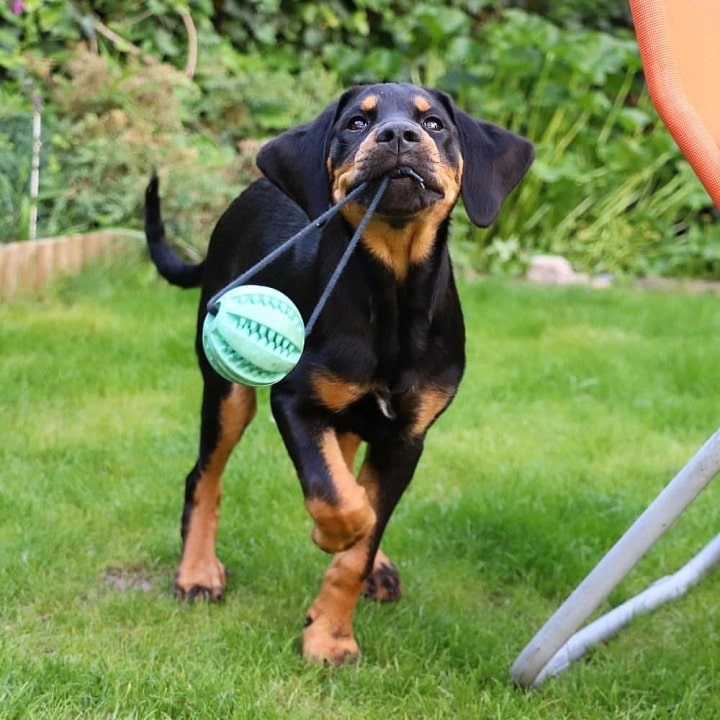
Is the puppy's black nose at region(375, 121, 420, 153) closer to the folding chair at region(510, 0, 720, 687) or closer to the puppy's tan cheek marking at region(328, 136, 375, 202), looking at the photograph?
the puppy's tan cheek marking at region(328, 136, 375, 202)

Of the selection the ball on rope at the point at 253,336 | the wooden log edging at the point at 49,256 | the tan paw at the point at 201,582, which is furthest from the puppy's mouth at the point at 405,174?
the wooden log edging at the point at 49,256

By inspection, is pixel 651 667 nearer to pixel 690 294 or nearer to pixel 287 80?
pixel 690 294

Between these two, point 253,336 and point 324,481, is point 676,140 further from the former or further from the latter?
point 324,481

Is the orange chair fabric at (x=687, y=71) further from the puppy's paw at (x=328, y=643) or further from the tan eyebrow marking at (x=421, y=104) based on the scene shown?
the puppy's paw at (x=328, y=643)

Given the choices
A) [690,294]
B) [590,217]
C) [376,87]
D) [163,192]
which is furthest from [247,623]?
[590,217]

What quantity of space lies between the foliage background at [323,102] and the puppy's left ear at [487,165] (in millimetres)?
3721

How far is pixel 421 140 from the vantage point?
9.34 feet

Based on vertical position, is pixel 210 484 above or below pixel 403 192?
below

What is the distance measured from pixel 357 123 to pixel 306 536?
145 centimetres

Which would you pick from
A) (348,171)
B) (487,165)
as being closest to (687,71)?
(487,165)

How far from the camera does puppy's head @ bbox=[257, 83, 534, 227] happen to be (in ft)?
9.58

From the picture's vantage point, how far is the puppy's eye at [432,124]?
308 cm

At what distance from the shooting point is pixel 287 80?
26.8 ft

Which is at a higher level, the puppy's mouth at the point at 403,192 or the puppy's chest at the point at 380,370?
the puppy's mouth at the point at 403,192
